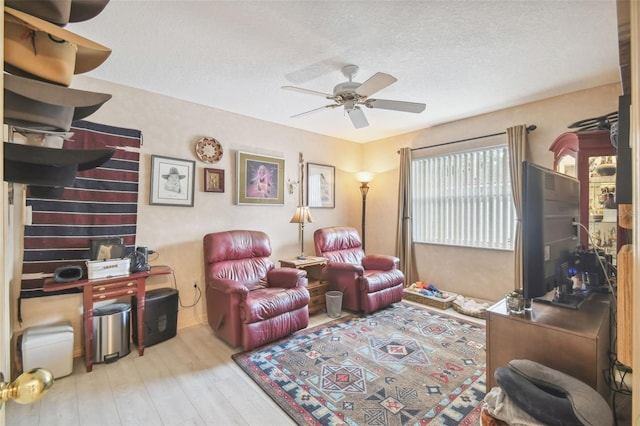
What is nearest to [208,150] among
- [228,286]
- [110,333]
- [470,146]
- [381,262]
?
[228,286]

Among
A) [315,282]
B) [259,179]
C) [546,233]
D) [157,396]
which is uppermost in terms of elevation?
[259,179]

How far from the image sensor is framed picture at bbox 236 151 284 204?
12.5 feet

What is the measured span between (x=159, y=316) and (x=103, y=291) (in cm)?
57

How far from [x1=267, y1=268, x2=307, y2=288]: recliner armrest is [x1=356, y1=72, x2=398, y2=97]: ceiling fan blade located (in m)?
1.87

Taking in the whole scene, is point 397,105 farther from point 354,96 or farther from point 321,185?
point 321,185

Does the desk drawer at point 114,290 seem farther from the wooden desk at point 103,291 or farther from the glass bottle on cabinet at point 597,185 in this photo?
the glass bottle on cabinet at point 597,185

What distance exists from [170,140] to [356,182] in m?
3.18

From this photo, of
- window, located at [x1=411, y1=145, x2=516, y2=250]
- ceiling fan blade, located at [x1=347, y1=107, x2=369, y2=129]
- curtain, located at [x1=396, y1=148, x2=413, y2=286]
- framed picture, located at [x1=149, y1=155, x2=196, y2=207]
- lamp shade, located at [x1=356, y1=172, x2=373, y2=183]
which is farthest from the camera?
lamp shade, located at [x1=356, y1=172, x2=373, y2=183]

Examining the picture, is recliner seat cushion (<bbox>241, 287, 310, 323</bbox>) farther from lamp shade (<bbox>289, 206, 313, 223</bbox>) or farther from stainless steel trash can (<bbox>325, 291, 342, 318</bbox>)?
lamp shade (<bbox>289, 206, 313, 223</bbox>)

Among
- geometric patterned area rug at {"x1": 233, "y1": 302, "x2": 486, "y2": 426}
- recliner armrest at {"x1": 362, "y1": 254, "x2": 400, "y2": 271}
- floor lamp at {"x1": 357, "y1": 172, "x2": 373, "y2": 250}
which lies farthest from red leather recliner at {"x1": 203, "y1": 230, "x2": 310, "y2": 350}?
floor lamp at {"x1": 357, "y1": 172, "x2": 373, "y2": 250}

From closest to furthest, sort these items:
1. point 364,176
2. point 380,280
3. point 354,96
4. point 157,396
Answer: point 157,396
point 354,96
point 380,280
point 364,176

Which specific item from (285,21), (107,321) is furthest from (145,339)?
(285,21)

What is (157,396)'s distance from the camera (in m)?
2.05

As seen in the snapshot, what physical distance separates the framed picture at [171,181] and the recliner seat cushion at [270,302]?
1.34m
